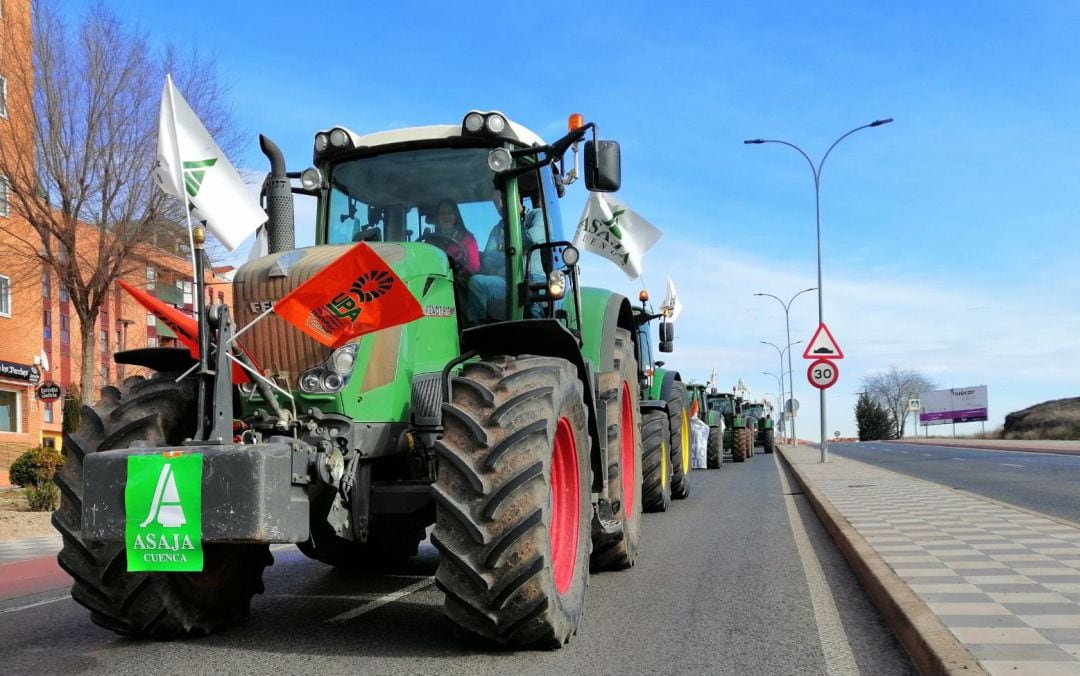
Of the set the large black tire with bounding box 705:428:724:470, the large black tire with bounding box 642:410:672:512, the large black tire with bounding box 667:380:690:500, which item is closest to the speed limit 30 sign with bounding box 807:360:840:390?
the large black tire with bounding box 667:380:690:500

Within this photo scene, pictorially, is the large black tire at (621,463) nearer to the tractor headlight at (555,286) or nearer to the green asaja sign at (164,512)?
the tractor headlight at (555,286)

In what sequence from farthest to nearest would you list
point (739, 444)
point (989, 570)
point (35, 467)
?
point (739, 444) < point (35, 467) < point (989, 570)

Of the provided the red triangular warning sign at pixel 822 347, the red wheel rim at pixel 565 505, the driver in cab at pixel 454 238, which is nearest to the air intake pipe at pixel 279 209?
the driver in cab at pixel 454 238

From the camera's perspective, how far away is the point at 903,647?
504cm

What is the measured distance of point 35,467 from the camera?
643 inches

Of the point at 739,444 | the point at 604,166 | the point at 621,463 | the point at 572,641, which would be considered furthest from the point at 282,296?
the point at 739,444

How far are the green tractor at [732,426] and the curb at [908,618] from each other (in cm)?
2257

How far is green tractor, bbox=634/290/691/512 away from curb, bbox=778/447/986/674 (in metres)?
2.79

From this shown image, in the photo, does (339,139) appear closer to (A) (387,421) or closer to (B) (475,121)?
(B) (475,121)

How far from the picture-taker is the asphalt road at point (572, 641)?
15.2ft

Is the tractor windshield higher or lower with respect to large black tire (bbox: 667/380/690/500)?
higher

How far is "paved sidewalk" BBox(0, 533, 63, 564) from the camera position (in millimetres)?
10180

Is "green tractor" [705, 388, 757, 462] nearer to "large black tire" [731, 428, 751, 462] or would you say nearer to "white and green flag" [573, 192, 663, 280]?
"large black tire" [731, 428, 751, 462]

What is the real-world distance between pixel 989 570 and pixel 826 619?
162cm
